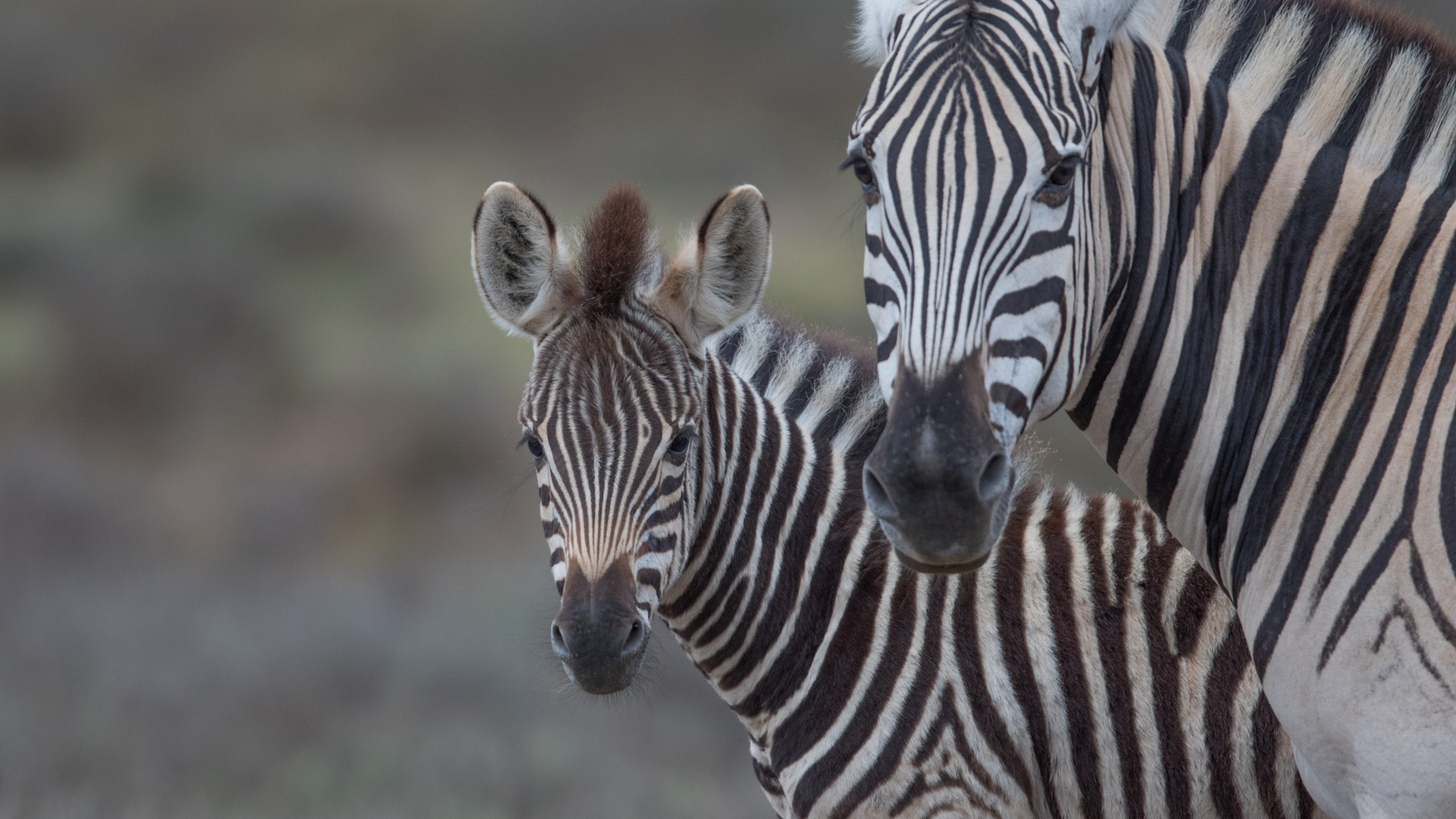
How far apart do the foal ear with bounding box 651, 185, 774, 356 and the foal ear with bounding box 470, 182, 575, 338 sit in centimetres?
39

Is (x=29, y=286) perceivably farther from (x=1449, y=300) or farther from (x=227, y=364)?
(x=1449, y=300)

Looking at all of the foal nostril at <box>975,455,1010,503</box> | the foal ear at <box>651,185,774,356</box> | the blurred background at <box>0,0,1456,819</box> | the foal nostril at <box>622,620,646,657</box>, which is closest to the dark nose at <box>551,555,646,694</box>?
the foal nostril at <box>622,620,646,657</box>

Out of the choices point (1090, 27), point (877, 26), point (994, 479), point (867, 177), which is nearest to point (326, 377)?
point (877, 26)

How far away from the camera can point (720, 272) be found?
189 inches

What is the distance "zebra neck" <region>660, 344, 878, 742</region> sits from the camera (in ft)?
15.4

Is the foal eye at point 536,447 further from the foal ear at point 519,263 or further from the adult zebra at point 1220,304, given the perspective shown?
the adult zebra at point 1220,304

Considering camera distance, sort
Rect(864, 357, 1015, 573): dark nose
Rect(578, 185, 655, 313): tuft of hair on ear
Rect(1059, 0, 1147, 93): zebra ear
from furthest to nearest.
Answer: Rect(578, 185, 655, 313): tuft of hair on ear → Rect(1059, 0, 1147, 93): zebra ear → Rect(864, 357, 1015, 573): dark nose

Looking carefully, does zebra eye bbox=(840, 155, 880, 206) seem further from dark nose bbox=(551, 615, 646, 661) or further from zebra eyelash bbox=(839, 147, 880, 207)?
dark nose bbox=(551, 615, 646, 661)

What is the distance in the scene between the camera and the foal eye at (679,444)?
439 cm

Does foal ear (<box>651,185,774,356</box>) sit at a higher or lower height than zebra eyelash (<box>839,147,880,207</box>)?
lower

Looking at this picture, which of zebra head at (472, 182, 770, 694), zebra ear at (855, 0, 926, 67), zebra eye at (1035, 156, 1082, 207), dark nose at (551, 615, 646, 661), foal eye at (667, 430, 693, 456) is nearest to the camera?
zebra eye at (1035, 156, 1082, 207)

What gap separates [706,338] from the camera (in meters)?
4.75

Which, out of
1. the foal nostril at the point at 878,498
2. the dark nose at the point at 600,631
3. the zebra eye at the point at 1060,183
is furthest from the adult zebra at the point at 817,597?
the zebra eye at the point at 1060,183

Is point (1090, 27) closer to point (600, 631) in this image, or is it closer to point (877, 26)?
point (877, 26)
